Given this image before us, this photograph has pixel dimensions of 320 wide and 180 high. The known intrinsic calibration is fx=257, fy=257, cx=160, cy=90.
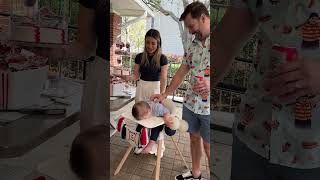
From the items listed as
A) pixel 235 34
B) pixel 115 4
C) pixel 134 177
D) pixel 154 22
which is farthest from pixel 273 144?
pixel 134 177

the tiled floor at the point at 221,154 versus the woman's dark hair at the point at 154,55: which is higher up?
the woman's dark hair at the point at 154,55

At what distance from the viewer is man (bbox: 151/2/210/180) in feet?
1.78

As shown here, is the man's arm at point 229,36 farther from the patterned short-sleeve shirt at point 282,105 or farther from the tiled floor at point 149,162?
the tiled floor at point 149,162

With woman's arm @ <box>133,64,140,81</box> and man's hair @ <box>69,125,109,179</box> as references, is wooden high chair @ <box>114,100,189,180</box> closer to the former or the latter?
woman's arm @ <box>133,64,140,81</box>

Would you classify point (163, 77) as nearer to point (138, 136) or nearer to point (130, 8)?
point (130, 8)

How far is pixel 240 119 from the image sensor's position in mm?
473

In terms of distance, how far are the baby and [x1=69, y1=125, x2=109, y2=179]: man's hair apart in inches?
18.6

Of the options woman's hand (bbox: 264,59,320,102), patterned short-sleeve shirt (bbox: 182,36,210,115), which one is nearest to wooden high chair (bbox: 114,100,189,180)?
patterned short-sleeve shirt (bbox: 182,36,210,115)

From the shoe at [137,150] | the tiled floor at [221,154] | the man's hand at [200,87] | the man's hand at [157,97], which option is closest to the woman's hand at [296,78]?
the tiled floor at [221,154]

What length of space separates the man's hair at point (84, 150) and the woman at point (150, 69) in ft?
1.44

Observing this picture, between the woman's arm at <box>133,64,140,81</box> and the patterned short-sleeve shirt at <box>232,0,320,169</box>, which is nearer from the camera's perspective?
the patterned short-sleeve shirt at <box>232,0,320,169</box>

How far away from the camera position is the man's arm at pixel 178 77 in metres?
0.81

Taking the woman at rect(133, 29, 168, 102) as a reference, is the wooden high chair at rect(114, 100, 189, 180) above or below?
below

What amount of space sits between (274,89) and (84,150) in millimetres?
388
